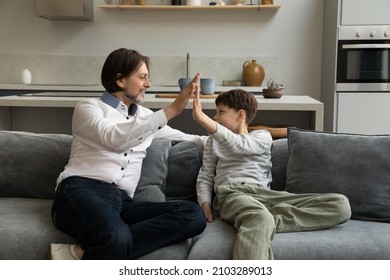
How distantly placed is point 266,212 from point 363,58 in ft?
11.1

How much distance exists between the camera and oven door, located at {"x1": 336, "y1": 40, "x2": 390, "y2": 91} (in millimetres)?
4746

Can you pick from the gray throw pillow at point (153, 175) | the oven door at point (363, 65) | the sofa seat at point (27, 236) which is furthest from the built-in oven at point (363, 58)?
the sofa seat at point (27, 236)

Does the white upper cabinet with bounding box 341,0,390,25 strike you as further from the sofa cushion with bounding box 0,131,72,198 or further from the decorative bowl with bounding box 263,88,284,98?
the sofa cushion with bounding box 0,131,72,198

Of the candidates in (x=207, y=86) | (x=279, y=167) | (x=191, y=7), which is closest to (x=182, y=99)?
(x=279, y=167)

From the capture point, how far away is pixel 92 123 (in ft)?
6.56

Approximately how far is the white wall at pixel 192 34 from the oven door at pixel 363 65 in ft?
2.17

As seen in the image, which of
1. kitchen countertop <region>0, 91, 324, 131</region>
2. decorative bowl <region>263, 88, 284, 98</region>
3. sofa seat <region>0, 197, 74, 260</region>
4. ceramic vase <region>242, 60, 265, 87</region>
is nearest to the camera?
sofa seat <region>0, 197, 74, 260</region>

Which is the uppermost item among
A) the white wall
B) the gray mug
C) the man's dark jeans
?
the white wall

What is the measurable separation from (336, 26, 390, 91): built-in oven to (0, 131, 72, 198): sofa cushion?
3.22m

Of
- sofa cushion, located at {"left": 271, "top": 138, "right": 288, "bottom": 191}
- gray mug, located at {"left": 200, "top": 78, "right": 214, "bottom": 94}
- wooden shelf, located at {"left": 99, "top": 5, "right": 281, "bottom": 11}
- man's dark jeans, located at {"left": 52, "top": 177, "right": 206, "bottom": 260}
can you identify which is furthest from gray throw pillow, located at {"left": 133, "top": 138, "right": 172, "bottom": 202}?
wooden shelf, located at {"left": 99, "top": 5, "right": 281, "bottom": 11}

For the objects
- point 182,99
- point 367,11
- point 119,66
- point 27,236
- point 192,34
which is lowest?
point 27,236

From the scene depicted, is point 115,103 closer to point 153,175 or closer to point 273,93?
point 153,175

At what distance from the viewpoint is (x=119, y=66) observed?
2.14m

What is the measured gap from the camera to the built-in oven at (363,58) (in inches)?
186
